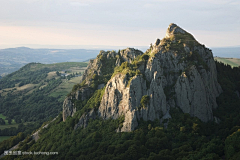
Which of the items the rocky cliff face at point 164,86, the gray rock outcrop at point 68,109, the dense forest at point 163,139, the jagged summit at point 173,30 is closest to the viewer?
the dense forest at point 163,139

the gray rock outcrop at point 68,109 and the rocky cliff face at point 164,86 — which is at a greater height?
the rocky cliff face at point 164,86

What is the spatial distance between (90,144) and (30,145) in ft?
170

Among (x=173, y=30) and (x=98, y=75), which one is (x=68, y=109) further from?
(x=173, y=30)

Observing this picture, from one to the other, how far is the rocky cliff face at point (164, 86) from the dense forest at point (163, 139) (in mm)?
3754

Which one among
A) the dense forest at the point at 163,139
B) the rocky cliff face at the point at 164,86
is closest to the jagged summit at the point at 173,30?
the rocky cliff face at the point at 164,86

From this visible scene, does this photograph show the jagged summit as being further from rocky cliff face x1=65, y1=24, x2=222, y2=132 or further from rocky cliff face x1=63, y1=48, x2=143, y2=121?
rocky cliff face x1=63, y1=48, x2=143, y2=121

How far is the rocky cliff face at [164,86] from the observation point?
9206cm

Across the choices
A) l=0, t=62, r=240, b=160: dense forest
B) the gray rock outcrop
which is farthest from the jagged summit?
the gray rock outcrop

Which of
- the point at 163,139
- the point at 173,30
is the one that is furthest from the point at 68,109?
the point at 173,30

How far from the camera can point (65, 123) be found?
122 metres

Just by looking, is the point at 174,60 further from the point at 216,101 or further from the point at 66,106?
the point at 66,106

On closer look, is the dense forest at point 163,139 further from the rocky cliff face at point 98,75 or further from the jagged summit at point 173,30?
the jagged summit at point 173,30

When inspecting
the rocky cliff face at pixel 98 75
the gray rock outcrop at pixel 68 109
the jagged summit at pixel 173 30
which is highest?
the jagged summit at pixel 173 30

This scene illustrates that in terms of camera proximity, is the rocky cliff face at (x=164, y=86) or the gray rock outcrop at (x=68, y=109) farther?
the gray rock outcrop at (x=68, y=109)
